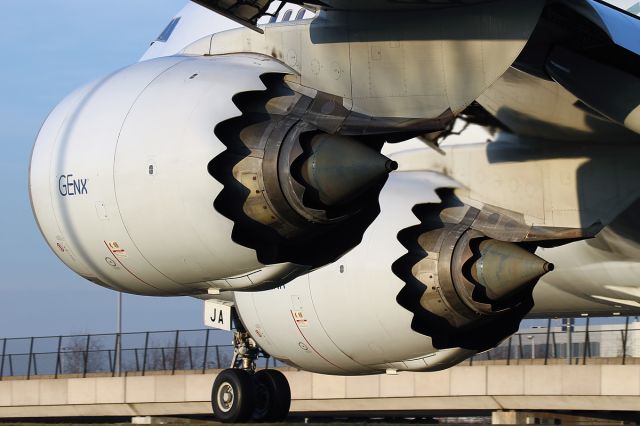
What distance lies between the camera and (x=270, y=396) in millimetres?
18562

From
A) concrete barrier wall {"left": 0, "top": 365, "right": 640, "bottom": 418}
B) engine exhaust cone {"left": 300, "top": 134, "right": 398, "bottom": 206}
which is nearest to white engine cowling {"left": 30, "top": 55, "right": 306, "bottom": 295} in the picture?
engine exhaust cone {"left": 300, "top": 134, "right": 398, "bottom": 206}

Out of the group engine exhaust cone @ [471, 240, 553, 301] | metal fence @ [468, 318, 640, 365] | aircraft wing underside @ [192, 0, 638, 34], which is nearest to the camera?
aircraft wing underside @ [192, 0, 638, 34]

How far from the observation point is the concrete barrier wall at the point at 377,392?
3188 cm

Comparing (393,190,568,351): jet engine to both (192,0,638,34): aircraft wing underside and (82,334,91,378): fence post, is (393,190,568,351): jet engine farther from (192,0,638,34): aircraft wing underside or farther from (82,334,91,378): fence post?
(82,334,91,378): fence post

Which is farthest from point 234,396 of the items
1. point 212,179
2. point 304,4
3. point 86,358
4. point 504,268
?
point 86,358

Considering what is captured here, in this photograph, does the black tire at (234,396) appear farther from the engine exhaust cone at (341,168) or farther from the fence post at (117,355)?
the fence post at (117,355)

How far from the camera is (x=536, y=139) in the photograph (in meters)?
14.6

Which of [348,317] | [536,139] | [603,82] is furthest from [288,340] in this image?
[603,82]

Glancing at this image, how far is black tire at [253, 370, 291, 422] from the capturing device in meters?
18.5

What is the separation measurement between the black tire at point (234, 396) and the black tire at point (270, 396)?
0.94 feet

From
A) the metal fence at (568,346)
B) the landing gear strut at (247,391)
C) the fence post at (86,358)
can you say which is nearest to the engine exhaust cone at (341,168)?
the landing gear strut at (247,391)

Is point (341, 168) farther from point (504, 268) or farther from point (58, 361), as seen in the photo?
point (58, 361)

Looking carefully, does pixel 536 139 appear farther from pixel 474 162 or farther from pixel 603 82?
pixel 603 82

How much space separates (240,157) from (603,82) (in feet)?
10.6
